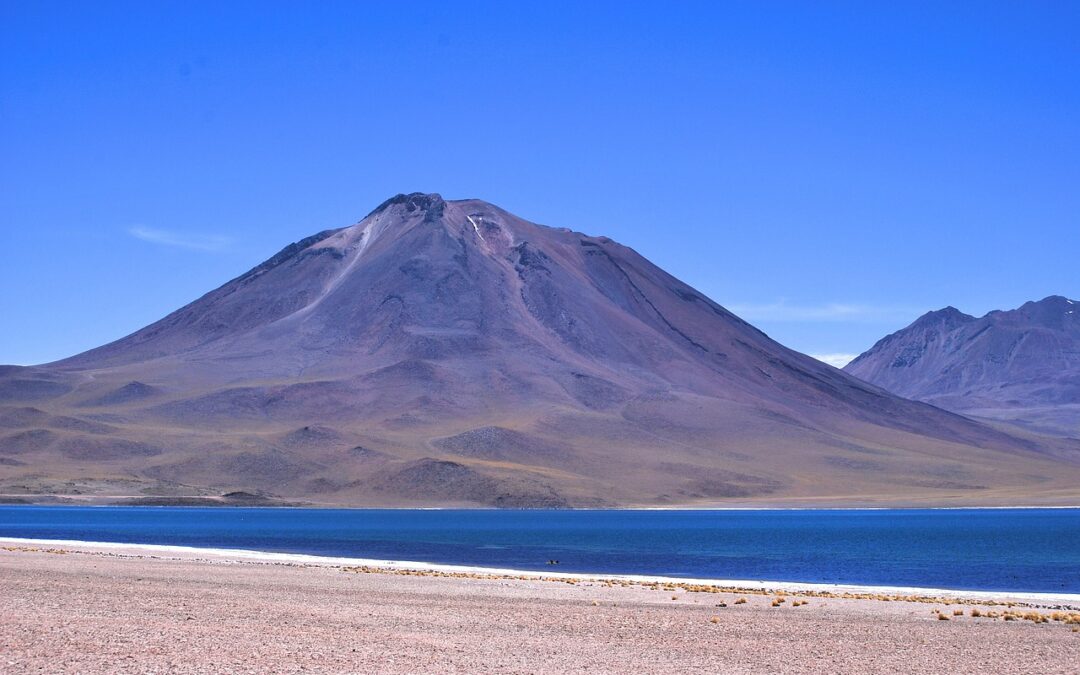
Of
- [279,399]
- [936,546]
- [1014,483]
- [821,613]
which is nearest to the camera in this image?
[821,613]

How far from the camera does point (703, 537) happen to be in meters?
76.0

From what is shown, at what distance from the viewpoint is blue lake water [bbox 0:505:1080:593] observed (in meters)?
49.0

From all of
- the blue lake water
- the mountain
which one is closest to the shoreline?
the mountain

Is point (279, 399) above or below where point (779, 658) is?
above

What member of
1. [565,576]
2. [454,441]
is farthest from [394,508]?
[565,576]

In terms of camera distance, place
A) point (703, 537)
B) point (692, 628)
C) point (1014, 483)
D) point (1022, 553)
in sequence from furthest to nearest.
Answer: point (1014, 483) < point (703, 537) < point (1022, 553) < point (692, 628)

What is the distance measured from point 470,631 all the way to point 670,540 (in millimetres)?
49104

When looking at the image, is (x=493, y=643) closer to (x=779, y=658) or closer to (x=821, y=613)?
(x=779, y=658)

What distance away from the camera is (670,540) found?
72375 mm

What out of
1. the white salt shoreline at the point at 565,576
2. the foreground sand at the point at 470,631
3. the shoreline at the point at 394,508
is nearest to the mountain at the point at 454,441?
the shoreline at the point at 394,508

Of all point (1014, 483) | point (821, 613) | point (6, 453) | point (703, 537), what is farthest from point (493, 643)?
point (1014, 483)

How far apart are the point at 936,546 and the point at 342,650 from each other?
5088 cm

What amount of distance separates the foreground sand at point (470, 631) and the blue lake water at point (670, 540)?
47.1ft

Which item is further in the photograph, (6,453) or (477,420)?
(477,420)
